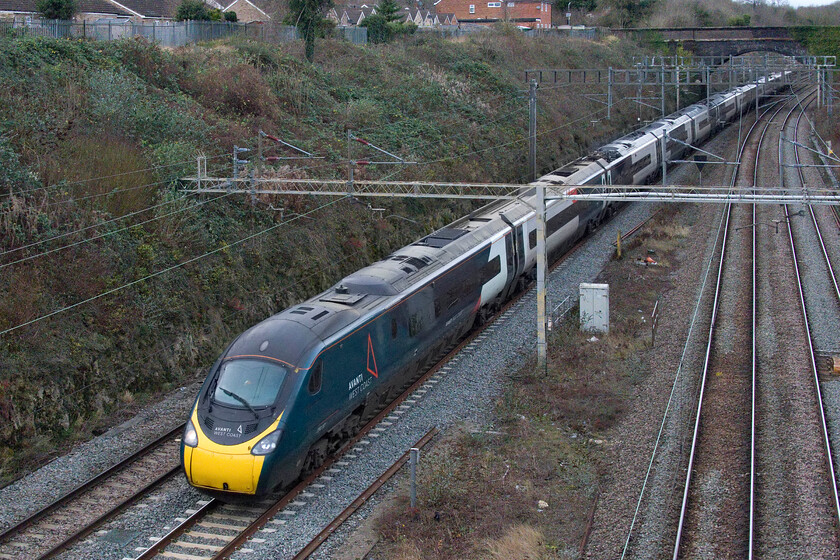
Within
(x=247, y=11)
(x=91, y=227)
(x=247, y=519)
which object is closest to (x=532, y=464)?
(x=247, y=519)

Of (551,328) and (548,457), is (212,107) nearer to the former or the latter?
(551,328)

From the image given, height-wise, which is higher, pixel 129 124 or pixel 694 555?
pixel 129 124

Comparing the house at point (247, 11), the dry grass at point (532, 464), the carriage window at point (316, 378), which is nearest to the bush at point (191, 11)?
the house at point (247, 11)

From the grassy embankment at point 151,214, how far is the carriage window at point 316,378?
5.63 m

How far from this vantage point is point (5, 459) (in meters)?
14.3

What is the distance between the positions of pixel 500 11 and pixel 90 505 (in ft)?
263

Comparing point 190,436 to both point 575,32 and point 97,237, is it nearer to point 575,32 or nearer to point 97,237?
point 97,237

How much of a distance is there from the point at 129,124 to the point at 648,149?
22.8 m

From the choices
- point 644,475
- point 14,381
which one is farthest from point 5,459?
point 644,475

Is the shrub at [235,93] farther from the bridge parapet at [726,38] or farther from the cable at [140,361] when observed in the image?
the bridge parapet at [726,38]

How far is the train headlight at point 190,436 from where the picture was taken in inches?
497

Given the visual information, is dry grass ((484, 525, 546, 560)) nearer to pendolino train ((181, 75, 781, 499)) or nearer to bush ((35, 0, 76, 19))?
pendolino train ((181, 75, 781, 499))

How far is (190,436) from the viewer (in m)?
12.8

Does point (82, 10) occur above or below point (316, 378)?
above
